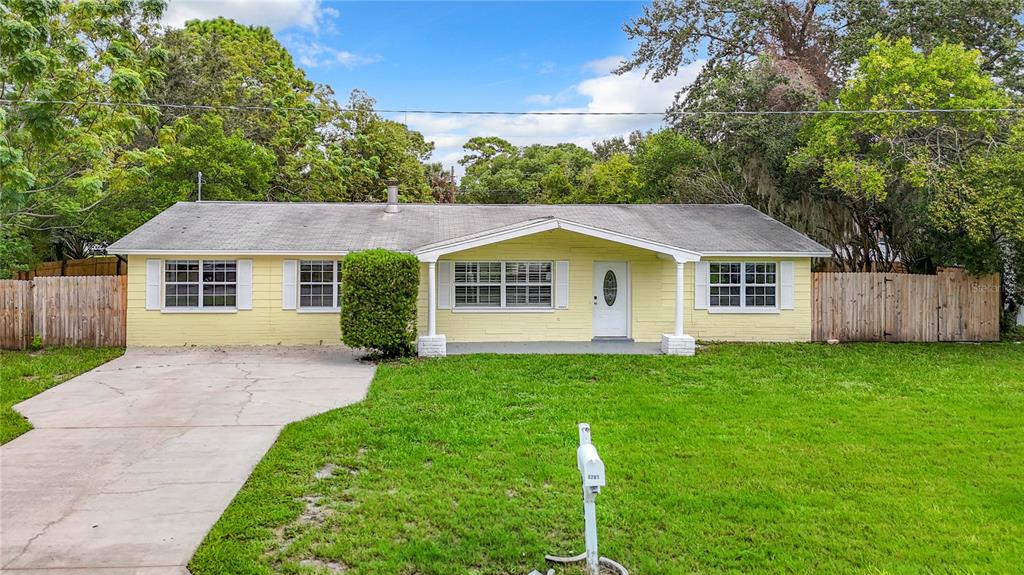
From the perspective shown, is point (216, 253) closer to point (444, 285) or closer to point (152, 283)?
point (152, 283)

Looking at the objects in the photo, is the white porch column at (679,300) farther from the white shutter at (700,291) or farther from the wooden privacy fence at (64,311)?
the wooden privacy fence at (64,311)

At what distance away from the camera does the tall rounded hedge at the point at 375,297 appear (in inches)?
448

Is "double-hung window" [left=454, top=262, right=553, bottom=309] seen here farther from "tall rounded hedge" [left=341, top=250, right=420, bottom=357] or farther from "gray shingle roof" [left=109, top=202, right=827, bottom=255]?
"tall rounded hedge" [left=341, top=250, right=420, bottom=357]

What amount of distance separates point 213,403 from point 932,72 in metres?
15.4

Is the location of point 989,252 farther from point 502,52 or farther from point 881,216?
point 502,52

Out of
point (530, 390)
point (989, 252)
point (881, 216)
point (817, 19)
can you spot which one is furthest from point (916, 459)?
point (817, 19)

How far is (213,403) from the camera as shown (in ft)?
27.3

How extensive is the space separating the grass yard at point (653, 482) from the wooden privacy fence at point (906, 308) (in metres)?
4.85

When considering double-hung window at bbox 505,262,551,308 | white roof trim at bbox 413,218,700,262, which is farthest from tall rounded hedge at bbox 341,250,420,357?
double-hung window at bbox 505,262,551,308

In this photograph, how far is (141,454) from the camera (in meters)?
6.16

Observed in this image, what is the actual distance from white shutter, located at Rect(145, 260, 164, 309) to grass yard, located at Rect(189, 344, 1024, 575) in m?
6.89

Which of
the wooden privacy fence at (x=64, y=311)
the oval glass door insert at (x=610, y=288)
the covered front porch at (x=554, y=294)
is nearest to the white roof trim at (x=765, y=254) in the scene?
the covered front porch at (x=554, y=294)

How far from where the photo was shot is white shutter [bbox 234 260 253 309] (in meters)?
13.2

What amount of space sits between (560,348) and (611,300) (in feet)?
6.42
